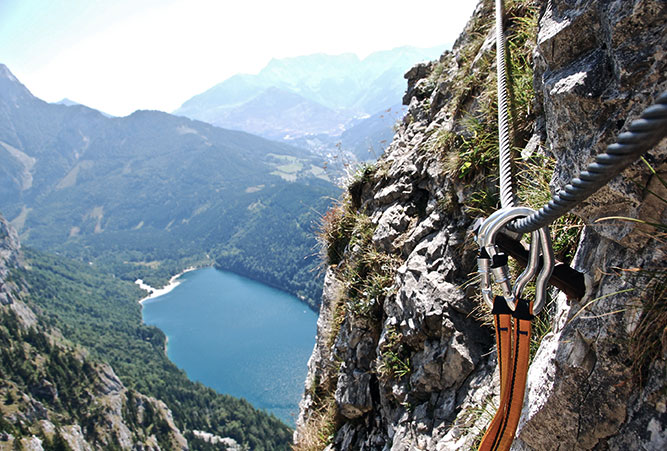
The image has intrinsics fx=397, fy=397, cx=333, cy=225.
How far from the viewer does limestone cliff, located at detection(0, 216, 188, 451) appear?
63.6 meters

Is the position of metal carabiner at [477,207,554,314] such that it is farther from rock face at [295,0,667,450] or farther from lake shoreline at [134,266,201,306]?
lake shoreline at [134,266,201,306]

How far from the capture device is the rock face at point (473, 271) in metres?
1.52

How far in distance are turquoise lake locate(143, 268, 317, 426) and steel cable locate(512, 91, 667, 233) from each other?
88670mm

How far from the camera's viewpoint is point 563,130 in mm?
1871

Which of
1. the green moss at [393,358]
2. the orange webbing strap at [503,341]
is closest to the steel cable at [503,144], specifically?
the orange webbing strap at [503,341]

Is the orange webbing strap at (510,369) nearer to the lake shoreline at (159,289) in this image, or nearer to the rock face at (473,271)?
the rock face at (473,271)

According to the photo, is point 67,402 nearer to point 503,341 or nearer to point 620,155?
point 503,341

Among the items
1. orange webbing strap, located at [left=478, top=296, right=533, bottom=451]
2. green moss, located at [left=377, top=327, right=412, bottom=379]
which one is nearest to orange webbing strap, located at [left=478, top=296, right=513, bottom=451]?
orange webbing strap, located at [left=478, top=296, right=533, bottom=451]

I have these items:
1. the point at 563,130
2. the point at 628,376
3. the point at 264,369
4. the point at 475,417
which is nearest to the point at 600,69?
the point at 563,130

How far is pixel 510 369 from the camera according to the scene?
143 centimetres

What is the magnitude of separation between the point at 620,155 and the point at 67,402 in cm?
9728

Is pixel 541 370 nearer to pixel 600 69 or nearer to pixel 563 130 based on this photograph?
pixel 563 130

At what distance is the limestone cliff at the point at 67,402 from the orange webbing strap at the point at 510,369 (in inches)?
2965

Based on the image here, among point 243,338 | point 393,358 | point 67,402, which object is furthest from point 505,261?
point 243,338
